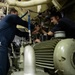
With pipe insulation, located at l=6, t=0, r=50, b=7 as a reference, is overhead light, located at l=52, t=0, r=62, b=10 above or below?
below

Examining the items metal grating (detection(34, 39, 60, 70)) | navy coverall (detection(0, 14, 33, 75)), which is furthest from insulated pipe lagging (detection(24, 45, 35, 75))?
navy coverall (detection(0, 14, 33, 75))

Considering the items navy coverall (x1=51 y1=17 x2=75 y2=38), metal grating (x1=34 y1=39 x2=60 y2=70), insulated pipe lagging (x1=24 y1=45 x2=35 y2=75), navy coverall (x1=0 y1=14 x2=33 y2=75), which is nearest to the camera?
insulated pipe lagging (x1=24 y1=45 x2=35 y2=75)

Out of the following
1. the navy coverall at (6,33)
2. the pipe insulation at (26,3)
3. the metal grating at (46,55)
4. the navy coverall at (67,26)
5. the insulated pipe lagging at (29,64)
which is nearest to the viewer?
the insulated pipe lagging at (29,64)

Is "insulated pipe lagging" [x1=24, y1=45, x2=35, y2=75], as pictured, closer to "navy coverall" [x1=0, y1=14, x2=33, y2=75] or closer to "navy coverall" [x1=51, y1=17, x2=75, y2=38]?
"navy coverall" [x1=51, y1=17, x2=75, y2=38]

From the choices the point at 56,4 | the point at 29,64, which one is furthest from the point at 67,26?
the point at 29,64

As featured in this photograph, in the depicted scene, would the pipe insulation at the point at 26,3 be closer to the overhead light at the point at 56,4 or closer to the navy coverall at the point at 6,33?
the overhead light at the point at 56,4

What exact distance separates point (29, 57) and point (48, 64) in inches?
10.8

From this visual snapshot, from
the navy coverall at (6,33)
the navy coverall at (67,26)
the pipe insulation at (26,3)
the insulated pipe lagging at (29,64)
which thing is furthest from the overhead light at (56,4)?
the insulated pipe lagging at (29,64)

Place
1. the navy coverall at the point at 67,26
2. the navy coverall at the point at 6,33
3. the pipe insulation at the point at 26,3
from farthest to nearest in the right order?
the pipe insulation at the point at 26,3 → the navy coverall at the point at 6,33 → the navy coverall at the point at 67,26

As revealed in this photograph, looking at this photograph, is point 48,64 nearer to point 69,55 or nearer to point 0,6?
point 69,55

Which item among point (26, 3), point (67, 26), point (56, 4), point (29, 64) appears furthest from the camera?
point (26, 3)

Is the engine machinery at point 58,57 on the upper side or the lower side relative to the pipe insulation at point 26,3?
lower

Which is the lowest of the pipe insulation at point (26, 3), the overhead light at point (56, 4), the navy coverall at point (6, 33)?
the navy coverall at point (6, 33)

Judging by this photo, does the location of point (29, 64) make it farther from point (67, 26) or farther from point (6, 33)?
point (6, 33)
